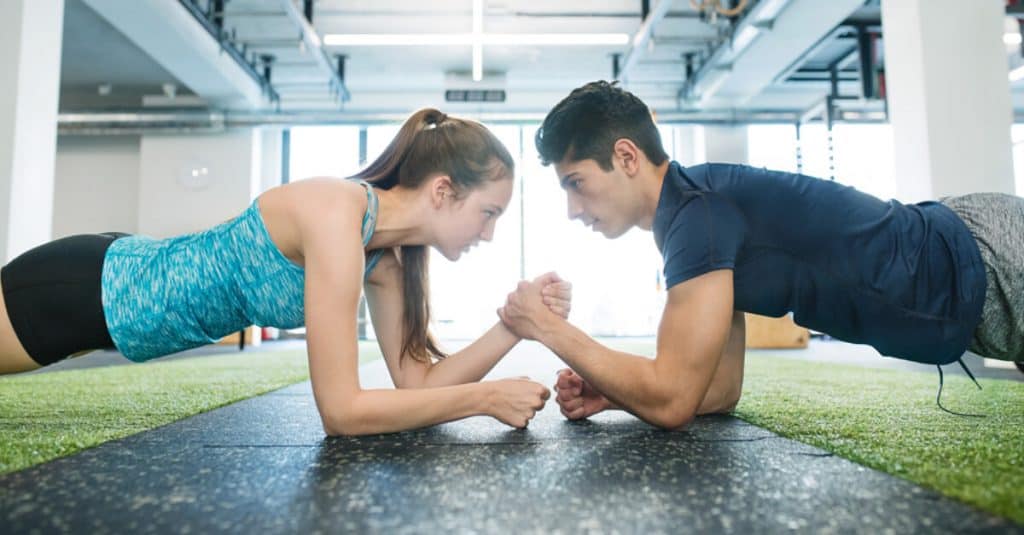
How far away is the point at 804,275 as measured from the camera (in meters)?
1.27

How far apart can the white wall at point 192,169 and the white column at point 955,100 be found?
7601 mm

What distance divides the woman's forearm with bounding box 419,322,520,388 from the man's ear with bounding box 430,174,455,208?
13.2 inches

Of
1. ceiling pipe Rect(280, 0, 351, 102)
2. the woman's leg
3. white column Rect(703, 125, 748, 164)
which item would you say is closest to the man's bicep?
the woman's leg

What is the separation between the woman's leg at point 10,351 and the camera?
53.3 inches

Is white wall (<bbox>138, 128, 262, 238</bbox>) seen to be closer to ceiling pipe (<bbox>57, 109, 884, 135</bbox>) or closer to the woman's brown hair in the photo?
ceiling pipe (<bbox>57, 109, 884, 135</bbox>)

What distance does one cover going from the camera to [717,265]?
46.2 inches

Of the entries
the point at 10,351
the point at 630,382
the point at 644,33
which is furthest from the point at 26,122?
the point at 644,33

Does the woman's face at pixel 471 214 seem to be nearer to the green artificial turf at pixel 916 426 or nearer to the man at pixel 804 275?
the man at pixel 804 275

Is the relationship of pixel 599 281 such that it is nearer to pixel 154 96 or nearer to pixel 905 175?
pixel 905 175

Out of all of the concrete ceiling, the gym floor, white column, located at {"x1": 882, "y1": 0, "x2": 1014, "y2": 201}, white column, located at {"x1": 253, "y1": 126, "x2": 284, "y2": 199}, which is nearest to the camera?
the gym floor

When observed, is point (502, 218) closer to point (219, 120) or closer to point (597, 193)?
point (597, 193)

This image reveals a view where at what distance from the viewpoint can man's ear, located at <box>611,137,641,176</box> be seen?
4.60ft

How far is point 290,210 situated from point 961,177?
163 inches

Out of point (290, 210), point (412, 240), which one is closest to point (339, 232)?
point (290, 210)
